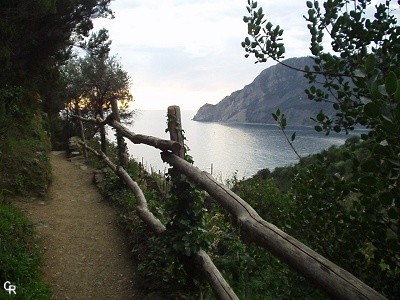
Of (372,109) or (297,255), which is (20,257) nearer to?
(297,255)

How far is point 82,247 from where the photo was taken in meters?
5.56

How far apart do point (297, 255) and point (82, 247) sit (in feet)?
15.4

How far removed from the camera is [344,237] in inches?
78.3

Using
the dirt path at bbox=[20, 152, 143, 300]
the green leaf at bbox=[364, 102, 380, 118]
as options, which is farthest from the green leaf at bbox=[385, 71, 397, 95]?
the dirt path at bbox=[20, 152, 143, 300]

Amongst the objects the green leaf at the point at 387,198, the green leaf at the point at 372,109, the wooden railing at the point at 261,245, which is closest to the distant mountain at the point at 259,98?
the wooden railing at the point at 261,245

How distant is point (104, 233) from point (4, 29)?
580cm

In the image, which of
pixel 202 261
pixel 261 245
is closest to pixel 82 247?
pixel 202 261

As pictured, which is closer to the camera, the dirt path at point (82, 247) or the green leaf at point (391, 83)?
the green leaf at point (391, 83)

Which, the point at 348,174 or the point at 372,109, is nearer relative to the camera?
the point at 372,109

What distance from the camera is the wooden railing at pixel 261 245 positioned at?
4.72ft

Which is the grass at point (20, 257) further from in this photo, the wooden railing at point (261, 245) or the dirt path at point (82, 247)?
the wooden railing at point (261, 245)

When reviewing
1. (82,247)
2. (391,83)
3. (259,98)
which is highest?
(259,98)

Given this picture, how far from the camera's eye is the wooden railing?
1.44 m

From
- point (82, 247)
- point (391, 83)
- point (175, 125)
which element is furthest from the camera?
point (82, 247)
